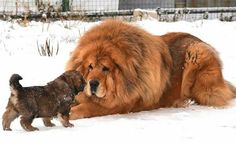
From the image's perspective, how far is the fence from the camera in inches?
476

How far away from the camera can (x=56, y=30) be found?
428 inches

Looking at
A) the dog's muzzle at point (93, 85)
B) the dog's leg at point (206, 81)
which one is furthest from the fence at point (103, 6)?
the dog's muzzle at point (93, 85)

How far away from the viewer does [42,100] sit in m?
4.38

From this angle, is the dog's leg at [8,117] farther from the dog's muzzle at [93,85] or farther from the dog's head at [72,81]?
the dog's muzzle at [93,85]

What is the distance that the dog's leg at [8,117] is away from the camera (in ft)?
14.1

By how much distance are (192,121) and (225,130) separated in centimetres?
50

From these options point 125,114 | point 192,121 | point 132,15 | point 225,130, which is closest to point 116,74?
point 125,114

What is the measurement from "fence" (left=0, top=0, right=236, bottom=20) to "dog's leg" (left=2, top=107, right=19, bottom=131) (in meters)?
7.64

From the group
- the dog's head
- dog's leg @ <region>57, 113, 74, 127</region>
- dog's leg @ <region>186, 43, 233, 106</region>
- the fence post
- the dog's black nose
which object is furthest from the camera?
the fence post

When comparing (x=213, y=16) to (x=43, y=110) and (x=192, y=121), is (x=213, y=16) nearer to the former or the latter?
(x=192, y=121)

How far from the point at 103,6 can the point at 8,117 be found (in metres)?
9.47

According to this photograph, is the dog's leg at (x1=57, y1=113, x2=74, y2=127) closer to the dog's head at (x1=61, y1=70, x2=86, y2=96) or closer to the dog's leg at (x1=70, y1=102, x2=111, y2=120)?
the dog's head at (x1=61, y1=70, x2=86, y2=96)

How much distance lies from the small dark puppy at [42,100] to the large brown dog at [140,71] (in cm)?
42

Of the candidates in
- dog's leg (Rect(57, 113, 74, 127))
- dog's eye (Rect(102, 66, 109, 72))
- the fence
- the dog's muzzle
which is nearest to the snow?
dog's leg (Rect(57, 113, 74, 127))
